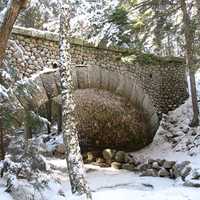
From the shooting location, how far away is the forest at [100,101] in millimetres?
6473

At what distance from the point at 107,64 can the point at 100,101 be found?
2.15m

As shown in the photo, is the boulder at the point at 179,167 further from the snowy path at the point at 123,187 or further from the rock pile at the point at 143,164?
the snowy path at the point at 123,187

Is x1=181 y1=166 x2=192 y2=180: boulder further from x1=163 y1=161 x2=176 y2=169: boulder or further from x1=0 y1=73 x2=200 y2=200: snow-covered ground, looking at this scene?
x1=163 y1=161 x2=176 y2=169: boulder

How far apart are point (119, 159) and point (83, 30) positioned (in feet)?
14.6

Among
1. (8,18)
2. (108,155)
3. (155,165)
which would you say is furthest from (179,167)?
(8,18)

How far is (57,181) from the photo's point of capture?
633 centimetres

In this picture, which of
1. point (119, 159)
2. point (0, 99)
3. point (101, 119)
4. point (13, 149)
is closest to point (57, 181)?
point (13, 149)

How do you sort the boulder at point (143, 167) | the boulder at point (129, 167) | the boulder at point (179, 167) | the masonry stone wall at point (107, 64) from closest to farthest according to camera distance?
the masonry stone wall at point (107, 64) → the boulder at point (179, 167) → the boulder at point (143, 167) → the boulder at point (129, 167)

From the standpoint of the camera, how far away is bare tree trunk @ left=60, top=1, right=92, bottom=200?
269 inches

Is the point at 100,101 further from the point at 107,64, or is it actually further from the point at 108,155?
the point at 107,64

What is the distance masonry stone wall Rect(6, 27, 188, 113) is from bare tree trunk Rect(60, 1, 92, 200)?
815 millimetres

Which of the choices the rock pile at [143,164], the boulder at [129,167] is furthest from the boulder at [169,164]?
the boulder at [129,167]

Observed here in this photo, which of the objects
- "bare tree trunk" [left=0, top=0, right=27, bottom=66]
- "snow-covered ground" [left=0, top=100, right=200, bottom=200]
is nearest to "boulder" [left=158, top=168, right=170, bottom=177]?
"snow-covered ground" [left=0, top=100, right=200, bottom=200]

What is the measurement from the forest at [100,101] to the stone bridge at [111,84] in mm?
36
